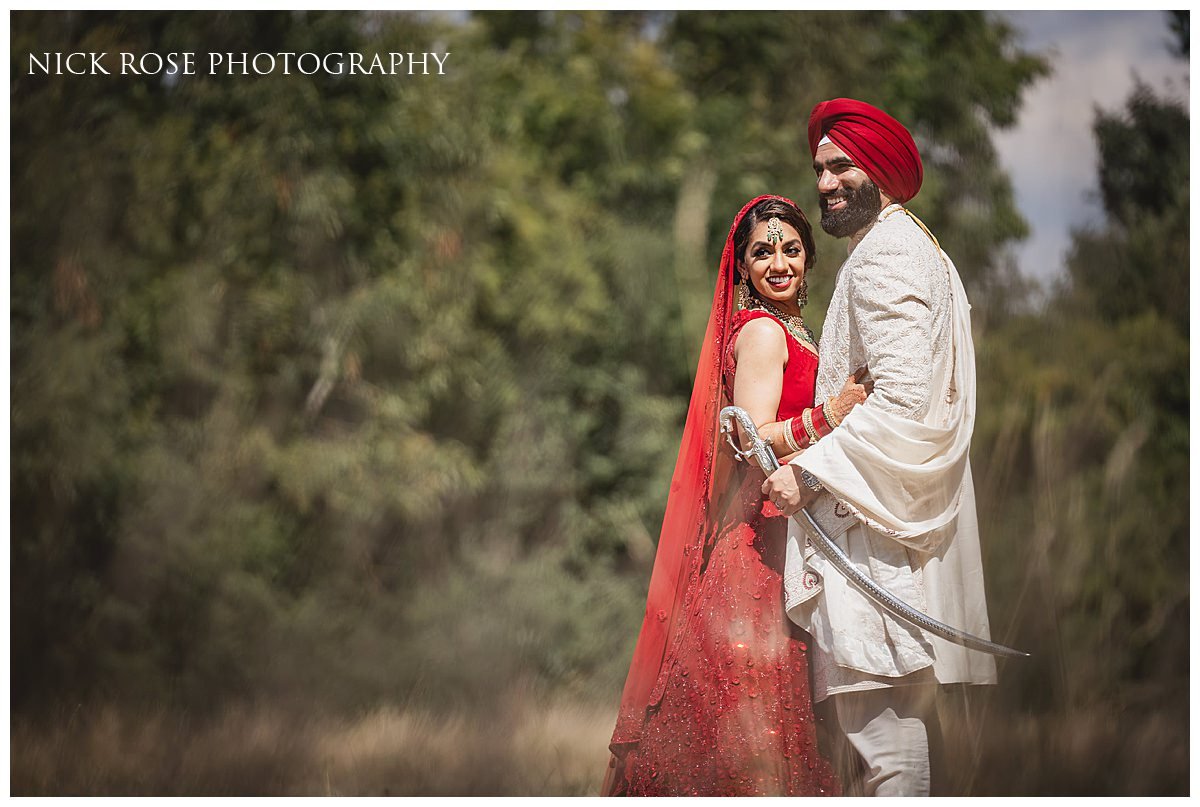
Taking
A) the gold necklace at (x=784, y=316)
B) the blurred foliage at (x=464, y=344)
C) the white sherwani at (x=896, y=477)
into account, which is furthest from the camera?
the blurred foliage at (x=464, y=344)

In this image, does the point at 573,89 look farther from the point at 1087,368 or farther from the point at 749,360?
the point at 749,360

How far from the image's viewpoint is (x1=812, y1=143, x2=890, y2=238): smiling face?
2309mm

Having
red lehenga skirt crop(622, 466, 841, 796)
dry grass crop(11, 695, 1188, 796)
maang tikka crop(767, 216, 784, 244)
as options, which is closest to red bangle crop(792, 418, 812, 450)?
red lehenga skirt crop(622, 466, 841, 796)

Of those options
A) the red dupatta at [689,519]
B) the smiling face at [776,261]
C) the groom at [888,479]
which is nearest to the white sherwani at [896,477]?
the groom at [888,479]

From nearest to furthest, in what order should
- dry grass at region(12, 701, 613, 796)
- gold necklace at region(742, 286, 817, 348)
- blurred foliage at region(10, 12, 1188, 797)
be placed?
1. gold necklace at region(742, 286, 817, 348)
2. dry grass at region(12, 701, 613, 796)
3. blurred foliage at region(10, 12, 1188, 797)

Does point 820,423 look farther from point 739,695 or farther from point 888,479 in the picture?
point 739,695

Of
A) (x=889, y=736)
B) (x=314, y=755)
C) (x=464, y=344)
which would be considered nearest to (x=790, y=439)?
(x=889, y=736)

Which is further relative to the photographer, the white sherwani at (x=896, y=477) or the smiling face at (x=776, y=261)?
the smiling face at (x=776, y=261)

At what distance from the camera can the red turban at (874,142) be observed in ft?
7.55

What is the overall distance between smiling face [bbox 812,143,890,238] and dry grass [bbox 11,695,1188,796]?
1.33 meters

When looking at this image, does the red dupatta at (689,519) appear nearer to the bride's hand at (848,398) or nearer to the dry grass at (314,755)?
the bride's hand at (848,398)

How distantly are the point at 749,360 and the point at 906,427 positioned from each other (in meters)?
0.36

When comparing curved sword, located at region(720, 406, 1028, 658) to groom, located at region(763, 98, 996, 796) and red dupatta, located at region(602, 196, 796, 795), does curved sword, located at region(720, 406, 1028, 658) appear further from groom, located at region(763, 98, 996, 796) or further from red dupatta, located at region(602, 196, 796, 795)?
red dupatta, located at region(602, 196, 796, 795)

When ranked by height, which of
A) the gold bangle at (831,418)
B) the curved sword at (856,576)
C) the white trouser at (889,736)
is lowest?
the white trouser at (889,736)
